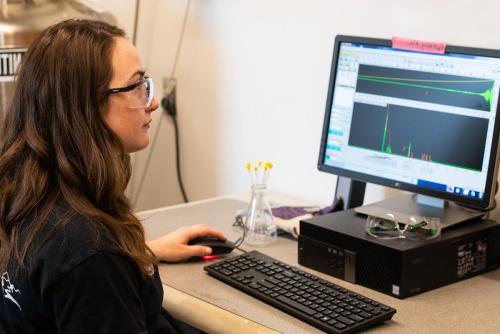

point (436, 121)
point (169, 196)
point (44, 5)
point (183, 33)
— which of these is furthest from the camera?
point (169, 196)

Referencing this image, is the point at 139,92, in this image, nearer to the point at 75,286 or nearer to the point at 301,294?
the point at 75,286

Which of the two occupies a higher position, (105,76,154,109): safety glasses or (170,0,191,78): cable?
(170,0,191,78): cable

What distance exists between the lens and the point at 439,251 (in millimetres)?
1530

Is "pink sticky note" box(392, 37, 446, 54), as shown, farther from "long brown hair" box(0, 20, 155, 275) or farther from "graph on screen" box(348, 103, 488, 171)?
"long brown hair" box(0, 20, 155, 275)

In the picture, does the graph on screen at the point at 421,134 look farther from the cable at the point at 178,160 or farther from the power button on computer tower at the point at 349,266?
the cable at the point at 178,160

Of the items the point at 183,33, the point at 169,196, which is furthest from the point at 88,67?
the point at 169,196

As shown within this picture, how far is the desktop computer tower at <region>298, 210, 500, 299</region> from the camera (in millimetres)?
1495

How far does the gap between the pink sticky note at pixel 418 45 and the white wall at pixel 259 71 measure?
0.62 ft

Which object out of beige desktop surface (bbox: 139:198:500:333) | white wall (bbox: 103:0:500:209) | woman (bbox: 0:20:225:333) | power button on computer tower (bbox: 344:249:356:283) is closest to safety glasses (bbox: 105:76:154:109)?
woman (bbox: 0:20:225:333)

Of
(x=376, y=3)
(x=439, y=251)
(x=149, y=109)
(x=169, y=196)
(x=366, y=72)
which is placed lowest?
(x=169, y=196)

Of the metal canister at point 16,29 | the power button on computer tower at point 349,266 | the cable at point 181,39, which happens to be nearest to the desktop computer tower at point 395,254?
the power button on computer tower at point 349,266

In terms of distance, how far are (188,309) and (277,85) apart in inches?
37.7

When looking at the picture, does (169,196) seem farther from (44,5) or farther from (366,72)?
(366,72)

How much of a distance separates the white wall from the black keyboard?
1.78 ft
